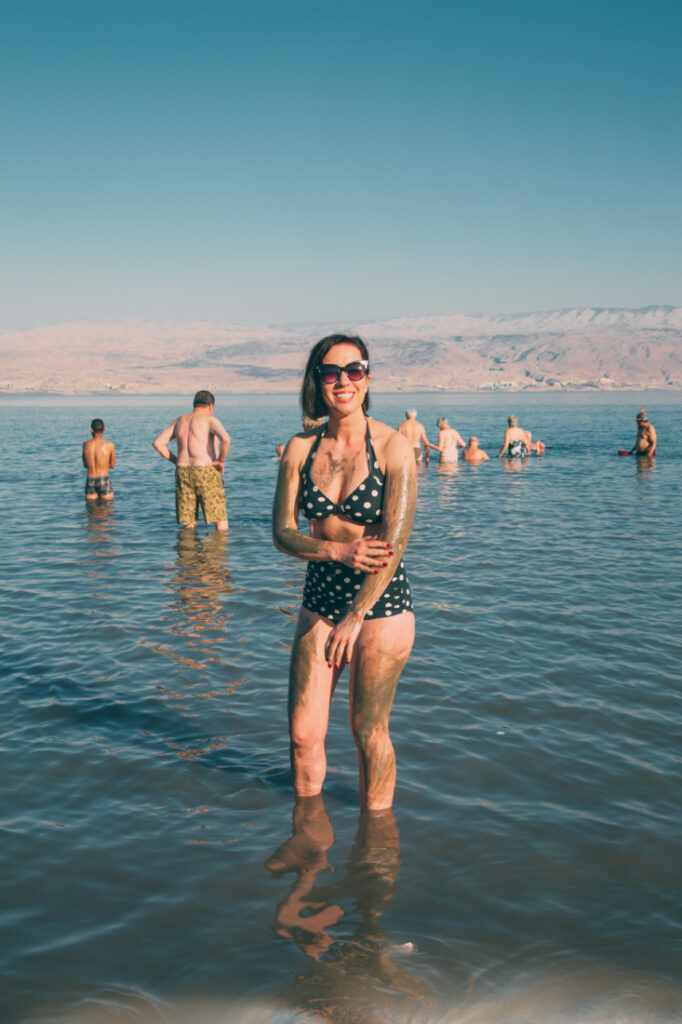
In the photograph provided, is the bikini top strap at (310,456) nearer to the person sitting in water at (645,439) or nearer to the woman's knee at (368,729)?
the woman's knee at (368,729)

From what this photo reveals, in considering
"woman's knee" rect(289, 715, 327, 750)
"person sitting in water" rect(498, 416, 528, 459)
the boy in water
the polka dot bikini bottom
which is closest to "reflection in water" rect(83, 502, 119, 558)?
the boy in water

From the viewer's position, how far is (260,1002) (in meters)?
2.96

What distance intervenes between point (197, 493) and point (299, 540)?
9202 mm

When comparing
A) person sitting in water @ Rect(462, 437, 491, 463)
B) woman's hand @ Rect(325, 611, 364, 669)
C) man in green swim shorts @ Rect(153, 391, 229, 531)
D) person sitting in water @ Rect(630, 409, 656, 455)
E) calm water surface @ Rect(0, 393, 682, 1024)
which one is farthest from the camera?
person sitting in water @ Rect(462, 437, 491, 463)

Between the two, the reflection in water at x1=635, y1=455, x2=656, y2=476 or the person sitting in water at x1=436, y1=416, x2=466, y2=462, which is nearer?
the reflection in water at x1=635, y1=455, x2=656, y2=476

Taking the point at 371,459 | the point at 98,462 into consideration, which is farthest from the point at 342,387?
the point at 98,462

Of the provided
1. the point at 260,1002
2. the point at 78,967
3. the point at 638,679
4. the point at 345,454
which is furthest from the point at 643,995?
the point at 638,679

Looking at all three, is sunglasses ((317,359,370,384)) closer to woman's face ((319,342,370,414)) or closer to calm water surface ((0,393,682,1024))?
woman's face ((319,342,370,414))

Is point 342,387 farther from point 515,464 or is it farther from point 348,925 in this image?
point 515,464

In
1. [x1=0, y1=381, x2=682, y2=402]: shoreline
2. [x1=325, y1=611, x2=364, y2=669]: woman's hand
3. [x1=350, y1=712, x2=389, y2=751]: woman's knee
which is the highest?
[x1=0, y1=381, x2=682, y2=402]: shoreline

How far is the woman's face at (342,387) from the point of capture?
3.66 meters

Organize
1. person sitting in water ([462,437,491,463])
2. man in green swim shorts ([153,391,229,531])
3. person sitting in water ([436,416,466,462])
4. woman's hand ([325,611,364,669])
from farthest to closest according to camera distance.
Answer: person sitting in water ([462,437,491,463]) → person sitting in water ([436,416,466,462]) → man in green swim shorts ([153,391,229,531]) → woman's hand ([325,611,364,669])

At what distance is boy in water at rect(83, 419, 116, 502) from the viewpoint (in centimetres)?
1619

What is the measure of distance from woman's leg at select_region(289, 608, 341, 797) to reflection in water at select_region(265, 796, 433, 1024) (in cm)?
52
